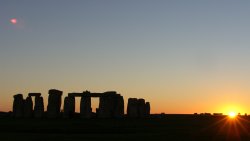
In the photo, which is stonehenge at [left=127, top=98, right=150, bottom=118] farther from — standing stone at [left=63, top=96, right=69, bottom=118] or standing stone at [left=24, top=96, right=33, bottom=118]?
standing stone at [left=24, top=96, right=33, bottom=118]

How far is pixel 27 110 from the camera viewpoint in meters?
Result: 59.6

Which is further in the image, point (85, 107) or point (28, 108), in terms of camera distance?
point (28, 108)

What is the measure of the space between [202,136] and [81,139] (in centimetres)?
750

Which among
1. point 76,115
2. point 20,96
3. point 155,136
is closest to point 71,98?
point 76,115

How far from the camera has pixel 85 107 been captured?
186 feet

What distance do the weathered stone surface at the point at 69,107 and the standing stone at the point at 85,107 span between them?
1232 mm

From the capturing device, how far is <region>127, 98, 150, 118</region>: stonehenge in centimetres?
6044

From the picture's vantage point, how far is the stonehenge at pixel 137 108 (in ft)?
198

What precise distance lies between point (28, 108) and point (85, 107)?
7.40 metres

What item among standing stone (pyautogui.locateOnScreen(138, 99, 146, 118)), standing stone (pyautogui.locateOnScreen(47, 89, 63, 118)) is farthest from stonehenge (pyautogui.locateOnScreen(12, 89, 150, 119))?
standing stone (pyautogui.locateOnScreen(138, 99, 146, 118))

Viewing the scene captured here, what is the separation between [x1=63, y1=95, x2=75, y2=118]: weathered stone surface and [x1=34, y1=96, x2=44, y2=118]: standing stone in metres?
2.94

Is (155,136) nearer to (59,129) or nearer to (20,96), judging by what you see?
(59,129)

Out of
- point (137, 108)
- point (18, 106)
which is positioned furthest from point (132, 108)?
point (18, 106)

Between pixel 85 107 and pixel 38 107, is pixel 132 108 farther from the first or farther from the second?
pixel 38 107
